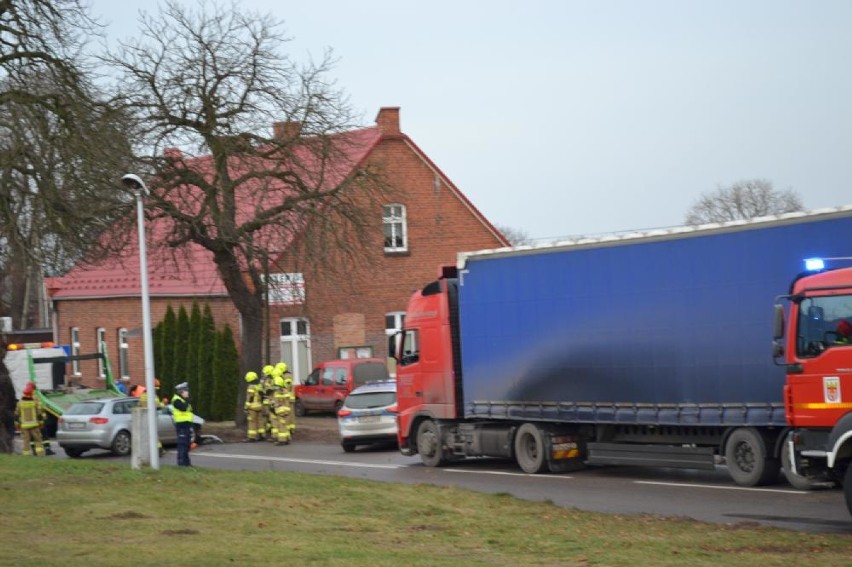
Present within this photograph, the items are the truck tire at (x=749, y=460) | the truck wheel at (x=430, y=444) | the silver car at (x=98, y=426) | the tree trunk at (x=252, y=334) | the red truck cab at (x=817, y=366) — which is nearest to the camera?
the red truck cab at (x=817, y=366)

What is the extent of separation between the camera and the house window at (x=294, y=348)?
46.4 metres

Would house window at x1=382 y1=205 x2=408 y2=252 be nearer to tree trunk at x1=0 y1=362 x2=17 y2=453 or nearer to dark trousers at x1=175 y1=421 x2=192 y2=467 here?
tree trunk at x1=0 y1=362 x2=17 y2=453

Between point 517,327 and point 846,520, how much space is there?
27.6ft

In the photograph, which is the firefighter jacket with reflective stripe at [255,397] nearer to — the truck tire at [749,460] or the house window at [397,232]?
the house window at [397,232]

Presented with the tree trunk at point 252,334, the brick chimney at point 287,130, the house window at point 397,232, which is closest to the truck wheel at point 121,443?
the tree trunk at point 252,334

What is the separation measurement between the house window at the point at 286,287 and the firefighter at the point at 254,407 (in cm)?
314

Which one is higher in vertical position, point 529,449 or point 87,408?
point 87,408

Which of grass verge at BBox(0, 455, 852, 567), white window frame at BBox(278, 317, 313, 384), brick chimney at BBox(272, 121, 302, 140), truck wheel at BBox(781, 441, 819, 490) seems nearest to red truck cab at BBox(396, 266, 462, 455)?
grass verge at BBox(0, 455, 852, 567)

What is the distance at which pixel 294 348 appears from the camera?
153 ft

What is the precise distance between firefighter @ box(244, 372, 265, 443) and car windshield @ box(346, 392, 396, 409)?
4523 mm

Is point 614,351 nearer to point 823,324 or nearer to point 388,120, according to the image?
point 823,324

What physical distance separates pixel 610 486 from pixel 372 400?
10.2 m

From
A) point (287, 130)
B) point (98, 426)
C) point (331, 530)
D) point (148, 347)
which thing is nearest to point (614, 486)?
point (331, 530)

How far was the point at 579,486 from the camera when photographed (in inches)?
782
